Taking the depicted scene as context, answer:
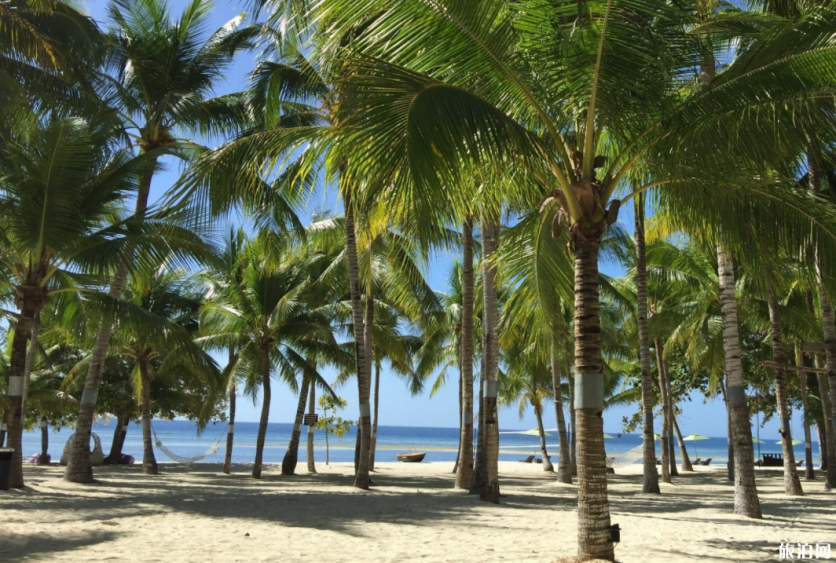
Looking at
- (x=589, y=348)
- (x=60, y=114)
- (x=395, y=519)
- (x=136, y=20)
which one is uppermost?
(x=136, y=20)

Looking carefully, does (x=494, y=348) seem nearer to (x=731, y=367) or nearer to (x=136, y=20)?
(x=731, y=367)

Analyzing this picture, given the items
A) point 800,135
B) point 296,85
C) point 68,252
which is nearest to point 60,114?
point 68,252

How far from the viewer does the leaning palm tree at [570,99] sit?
5496 mm

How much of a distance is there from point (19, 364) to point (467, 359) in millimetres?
8539

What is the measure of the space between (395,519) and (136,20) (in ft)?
39.5

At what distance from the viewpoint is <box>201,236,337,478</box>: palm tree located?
18.7 meters

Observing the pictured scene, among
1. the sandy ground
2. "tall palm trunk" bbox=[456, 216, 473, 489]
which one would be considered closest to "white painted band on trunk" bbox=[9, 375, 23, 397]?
the sandy ground

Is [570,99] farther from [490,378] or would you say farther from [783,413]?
[783,413]

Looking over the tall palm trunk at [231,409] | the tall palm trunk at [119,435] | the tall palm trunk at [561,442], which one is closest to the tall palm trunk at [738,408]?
the tall palm trunk at [561,442]

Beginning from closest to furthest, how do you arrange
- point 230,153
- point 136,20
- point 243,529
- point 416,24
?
point 416,24, point 230,153, point 243,529, point 136,20

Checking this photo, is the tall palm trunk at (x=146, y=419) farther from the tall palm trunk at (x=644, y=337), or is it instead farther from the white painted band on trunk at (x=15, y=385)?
the tall palm trunk at (x=644, y=337)

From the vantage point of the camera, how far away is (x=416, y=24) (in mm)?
5465

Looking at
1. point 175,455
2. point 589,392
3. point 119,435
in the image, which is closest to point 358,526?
point 589,392

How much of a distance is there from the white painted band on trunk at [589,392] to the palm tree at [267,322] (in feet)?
43.0
